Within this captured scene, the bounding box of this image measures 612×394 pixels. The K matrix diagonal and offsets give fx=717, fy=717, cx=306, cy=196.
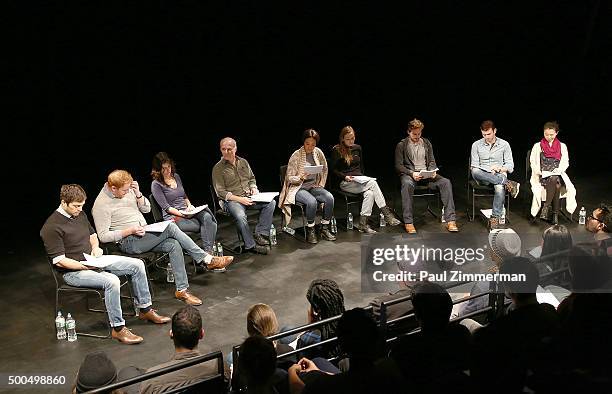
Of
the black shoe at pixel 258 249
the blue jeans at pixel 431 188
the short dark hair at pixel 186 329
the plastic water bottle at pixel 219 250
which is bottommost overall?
the black shoe at pixel 258 249

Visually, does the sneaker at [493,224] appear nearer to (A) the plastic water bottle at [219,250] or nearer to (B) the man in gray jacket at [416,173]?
(B) the man in gray jacket at [416,173]

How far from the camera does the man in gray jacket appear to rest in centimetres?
720

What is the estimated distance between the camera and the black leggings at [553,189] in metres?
7.21

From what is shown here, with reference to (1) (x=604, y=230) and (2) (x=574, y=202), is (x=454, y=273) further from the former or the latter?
(2) (x=574, y=202)

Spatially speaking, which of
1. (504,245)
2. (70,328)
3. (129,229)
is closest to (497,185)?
(504,245)

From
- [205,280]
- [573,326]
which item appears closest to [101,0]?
[205,280]

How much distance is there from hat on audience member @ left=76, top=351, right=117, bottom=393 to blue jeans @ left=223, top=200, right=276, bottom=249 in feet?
10.4

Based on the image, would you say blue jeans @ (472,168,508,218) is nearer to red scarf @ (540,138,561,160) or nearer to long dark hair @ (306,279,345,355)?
red scarf @ (540,138,561,160)

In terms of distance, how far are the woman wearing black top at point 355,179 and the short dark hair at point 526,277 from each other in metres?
3.62

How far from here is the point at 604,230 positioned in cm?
575

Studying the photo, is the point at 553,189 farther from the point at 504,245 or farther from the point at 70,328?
the point at 70,328

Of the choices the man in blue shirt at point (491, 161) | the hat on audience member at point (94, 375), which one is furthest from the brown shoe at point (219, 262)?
the man in blue shirt at point (491, 161)

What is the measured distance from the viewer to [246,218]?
257 inches

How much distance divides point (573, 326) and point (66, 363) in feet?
10.7
